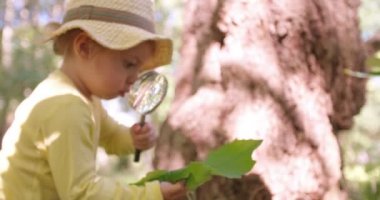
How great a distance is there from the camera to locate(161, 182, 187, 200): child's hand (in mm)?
1430

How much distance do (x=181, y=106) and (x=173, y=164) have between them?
0.18 m

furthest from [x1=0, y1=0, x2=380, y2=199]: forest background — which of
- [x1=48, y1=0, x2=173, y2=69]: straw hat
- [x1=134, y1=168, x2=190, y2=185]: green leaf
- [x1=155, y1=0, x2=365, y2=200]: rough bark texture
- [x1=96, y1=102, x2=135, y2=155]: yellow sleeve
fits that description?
[x1=134, y1=168, x2=190, y2=185]: green leaf

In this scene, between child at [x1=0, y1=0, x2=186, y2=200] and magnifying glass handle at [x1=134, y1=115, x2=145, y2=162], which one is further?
magnifying glass handle at [x1=134, y1=115, x2=145, y2=162]

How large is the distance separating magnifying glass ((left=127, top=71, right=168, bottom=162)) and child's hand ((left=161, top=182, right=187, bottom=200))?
207mm

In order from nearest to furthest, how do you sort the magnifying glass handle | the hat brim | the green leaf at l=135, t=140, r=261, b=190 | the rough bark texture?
the green leaf at l=135, t=140, r=261, b=190
the hat brim
the magnifying glass handle
the rough bark texture

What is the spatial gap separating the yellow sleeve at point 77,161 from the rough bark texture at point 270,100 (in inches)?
26.5

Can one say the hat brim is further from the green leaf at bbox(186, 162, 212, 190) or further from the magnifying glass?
the green leaf at bbox(186, 162, 212, 190)

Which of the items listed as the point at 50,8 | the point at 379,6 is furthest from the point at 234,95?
the point at 50,8

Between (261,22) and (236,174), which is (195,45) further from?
(236,174)

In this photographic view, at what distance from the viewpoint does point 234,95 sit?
6.98 ft

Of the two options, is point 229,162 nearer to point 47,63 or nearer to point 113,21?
point 113,21

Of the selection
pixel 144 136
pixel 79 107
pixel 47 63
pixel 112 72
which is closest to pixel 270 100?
pixel 144 136

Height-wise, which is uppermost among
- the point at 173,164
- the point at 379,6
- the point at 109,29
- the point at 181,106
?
the point at 109,29

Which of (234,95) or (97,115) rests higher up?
(97,115)
